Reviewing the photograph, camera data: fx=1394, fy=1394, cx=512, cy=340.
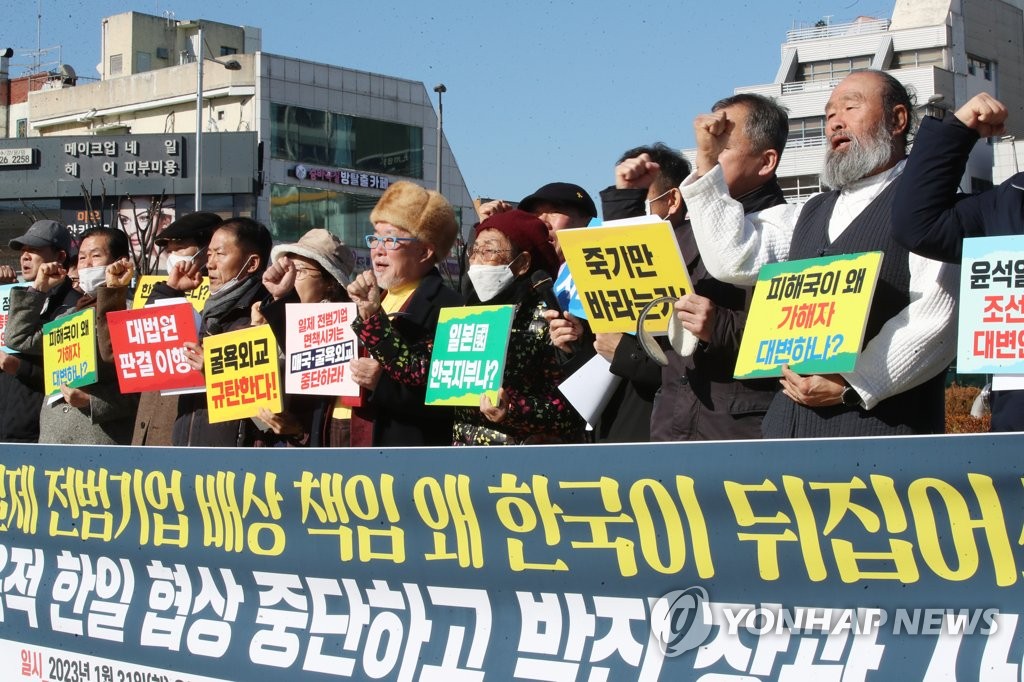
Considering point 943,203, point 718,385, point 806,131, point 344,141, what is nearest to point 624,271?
point 718,385

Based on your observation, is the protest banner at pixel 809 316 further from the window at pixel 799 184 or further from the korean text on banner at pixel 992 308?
Answer: the window at pixel 799 184

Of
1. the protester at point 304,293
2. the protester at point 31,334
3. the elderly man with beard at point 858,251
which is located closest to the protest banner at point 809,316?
the elderly man with beard at point 858,251

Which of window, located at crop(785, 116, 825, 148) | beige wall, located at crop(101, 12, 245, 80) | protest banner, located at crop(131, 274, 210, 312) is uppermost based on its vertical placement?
beige wall, located at crop(101, 12, 245, 80)

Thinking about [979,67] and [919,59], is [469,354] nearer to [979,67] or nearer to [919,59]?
[919,59]

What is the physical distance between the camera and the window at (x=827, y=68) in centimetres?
6706

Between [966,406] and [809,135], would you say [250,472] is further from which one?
[809,135]

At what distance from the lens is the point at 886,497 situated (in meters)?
3.43

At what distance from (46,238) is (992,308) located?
6.18m

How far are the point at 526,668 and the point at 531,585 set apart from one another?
0.81ft

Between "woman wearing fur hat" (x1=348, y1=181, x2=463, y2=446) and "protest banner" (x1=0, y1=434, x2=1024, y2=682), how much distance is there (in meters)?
0.63

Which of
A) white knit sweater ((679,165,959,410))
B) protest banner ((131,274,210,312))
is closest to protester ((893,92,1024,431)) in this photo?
white knit sweater ((679,165,959,410))

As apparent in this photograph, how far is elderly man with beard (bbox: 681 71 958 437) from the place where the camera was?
156 inches

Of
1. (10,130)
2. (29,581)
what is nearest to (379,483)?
(29,581)

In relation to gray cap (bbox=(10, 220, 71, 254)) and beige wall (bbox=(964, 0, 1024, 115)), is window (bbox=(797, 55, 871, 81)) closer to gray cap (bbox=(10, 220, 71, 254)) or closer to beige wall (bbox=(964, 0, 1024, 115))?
beige wall (bbox=(964, 0, 1024, 115))
